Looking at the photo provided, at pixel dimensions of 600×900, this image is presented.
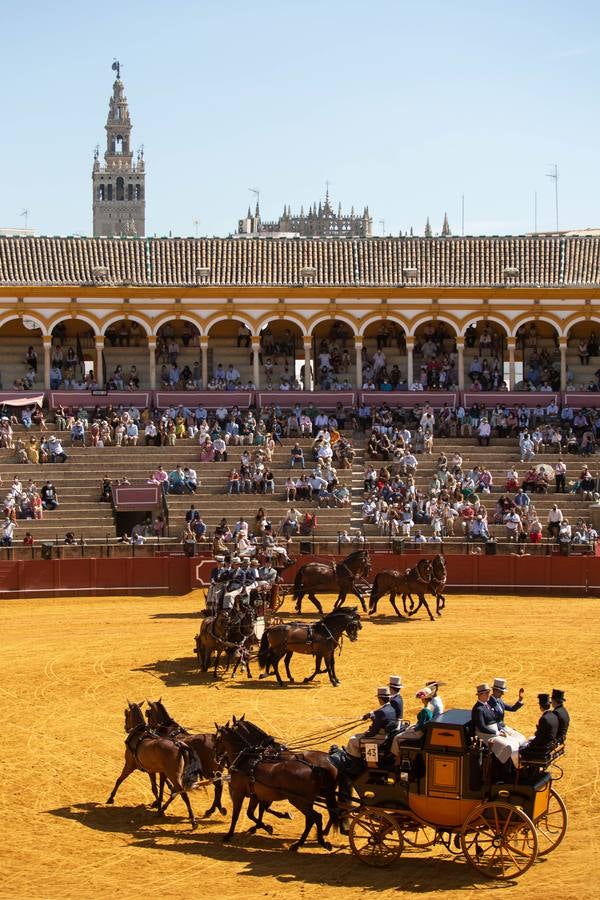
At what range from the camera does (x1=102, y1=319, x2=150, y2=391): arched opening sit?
5228 centimetres

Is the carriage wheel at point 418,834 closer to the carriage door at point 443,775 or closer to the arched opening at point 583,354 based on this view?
the carriage door at point 443,775

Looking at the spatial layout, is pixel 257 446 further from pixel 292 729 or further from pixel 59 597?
pixel 292 729

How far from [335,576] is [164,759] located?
14249 millimetres

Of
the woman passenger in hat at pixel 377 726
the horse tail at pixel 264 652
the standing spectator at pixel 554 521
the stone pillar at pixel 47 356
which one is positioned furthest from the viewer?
the stone pillar at pixel 47 356

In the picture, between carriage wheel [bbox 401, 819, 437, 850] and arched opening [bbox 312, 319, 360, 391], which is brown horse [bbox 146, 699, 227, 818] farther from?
arched opening [bbox 312, 319, 360, 391]

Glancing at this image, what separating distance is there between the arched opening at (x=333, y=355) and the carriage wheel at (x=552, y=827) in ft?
115

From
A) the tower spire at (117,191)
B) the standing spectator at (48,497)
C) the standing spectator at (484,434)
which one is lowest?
the standing spectator at (48,497)

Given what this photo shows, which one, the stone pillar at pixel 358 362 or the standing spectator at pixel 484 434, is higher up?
the stone pillar at pixel 358 362

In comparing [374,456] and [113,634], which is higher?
[374,456]

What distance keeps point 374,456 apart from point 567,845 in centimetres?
2917

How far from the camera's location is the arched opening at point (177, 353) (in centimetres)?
5194

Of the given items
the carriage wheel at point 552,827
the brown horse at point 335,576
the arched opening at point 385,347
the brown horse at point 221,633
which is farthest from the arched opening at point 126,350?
the carriage wheel at point 552,827

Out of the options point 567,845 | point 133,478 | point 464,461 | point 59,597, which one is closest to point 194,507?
point 133,478

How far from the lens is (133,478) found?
43719 mm
